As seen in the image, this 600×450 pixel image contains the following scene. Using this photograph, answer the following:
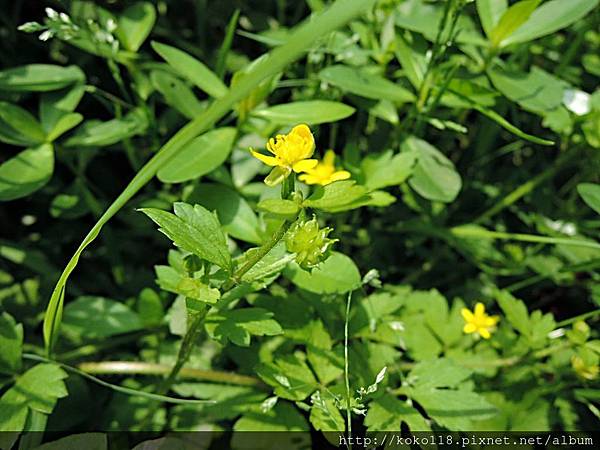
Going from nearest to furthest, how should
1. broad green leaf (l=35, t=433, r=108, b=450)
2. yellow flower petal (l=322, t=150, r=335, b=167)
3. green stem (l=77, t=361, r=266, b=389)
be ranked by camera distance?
broad green leaf (l=35, t=433, r=108, b=450) → green stem (l=77, t=361, r=266, b=389) → yellow flower petal (l=322, t=150, r=335, b=167)

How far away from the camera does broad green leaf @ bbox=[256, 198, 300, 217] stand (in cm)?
98

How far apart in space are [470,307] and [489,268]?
0.15 m

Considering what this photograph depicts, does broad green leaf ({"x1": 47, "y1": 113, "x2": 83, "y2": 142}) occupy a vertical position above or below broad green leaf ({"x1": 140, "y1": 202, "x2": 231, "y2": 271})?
below

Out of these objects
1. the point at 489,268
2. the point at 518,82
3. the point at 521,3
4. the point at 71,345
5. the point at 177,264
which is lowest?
the point at 71,345

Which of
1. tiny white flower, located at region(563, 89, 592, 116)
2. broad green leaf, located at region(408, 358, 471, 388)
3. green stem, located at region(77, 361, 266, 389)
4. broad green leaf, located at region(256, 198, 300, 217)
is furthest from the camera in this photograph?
tiny white flower, located at region(563, 89, 592, 116)

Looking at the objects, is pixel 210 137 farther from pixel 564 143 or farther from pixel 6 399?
pixel 564 143

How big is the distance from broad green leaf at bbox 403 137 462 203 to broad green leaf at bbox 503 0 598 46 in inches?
13.4

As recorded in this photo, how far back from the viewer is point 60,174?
1.95m

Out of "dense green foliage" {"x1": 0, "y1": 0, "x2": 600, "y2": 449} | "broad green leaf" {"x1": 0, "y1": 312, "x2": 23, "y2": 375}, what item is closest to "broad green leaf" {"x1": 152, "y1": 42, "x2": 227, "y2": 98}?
"dense green foliage" {"x1": 0, "y1": 0, "x2": 600, "y2": 449}

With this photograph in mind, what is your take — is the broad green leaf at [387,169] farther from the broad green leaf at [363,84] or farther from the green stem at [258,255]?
the green stem at [258,255]

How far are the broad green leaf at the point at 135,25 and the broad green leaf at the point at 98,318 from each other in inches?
27.6

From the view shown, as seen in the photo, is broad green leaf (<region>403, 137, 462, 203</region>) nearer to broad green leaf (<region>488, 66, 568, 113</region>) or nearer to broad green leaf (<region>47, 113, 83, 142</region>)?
broad green leaf (<region>488, 66, 568, 113</region>)

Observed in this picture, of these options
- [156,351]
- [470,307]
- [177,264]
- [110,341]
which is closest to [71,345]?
[110,341]

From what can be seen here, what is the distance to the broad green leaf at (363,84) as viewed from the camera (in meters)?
1.63
